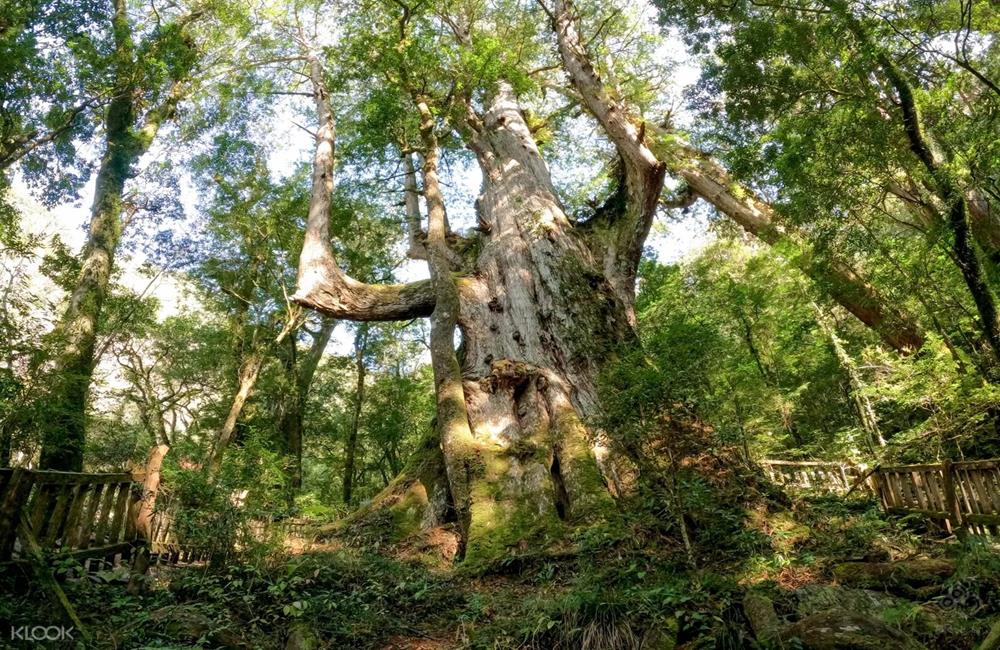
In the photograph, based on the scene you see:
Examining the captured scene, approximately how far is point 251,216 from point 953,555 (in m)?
13.7

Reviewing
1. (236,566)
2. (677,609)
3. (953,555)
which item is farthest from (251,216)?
(953,555)

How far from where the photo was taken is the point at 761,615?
2797mm

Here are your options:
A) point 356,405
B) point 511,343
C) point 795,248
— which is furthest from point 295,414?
point 795,248

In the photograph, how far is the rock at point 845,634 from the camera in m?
2.35

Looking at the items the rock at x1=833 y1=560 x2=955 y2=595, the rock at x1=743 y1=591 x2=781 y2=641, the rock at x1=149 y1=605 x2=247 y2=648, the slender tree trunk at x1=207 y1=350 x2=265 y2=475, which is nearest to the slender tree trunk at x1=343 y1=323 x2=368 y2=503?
the slender tree trunk at x1=207 y1=350 x2=265 y2=475

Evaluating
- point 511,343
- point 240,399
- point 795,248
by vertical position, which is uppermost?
point 795,248

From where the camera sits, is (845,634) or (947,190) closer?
(845,634)

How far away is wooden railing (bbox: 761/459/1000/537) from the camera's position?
17.1ft

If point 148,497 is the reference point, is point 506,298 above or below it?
above

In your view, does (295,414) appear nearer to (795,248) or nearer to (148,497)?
(148,497)

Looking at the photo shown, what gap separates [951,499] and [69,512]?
8.34 m

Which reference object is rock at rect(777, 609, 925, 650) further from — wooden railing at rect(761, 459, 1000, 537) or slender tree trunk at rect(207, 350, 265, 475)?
slender tree trunk at rect(207, 350, 265, 475)

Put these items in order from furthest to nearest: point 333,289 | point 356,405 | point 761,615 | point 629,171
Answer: point 356,405, point 629,171, point 333,289, point 761,615

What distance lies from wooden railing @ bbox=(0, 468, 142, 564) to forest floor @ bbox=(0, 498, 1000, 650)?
14.4 inches
